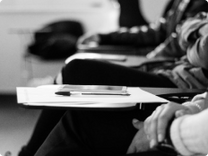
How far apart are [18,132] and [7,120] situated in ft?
1.31

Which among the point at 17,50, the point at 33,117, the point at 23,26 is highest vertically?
the point at 23,26

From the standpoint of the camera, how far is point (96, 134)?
83 centimetres

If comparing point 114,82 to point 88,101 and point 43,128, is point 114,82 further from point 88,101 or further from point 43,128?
point 88,101

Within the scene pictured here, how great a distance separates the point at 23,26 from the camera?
4418 millimetres

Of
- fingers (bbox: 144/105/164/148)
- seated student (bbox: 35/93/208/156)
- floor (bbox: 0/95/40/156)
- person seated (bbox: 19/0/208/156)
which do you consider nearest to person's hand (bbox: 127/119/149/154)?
seated student (bbox: 35/93/208/156)

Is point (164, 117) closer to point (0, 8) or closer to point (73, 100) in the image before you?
point (73, 100)

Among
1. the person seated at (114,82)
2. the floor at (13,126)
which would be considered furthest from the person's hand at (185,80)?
the floor at (13,126)

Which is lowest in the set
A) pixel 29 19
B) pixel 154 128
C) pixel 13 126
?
pixel 13 126

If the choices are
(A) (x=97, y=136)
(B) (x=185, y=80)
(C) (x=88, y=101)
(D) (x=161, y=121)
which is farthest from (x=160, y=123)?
(B) (x=185, y=80)

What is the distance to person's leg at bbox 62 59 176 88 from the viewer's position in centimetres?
105

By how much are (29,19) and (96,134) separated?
3768 mm

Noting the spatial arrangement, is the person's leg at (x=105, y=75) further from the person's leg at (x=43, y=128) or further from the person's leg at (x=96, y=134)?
the person's leg at (x=96, y=134)

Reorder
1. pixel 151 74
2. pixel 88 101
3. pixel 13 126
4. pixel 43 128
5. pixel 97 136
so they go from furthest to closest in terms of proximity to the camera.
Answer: pixel 13 126
pixel 151 74
pixel 43 128
pixel 97 136
pixel 88 101

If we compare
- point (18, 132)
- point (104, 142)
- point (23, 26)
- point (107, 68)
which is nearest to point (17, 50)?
point (23, 26)
